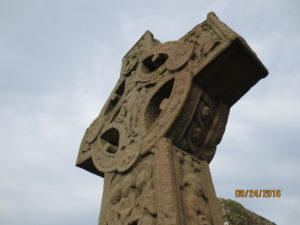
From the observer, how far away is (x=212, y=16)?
272 centimetres

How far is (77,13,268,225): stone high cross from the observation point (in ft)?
6.99

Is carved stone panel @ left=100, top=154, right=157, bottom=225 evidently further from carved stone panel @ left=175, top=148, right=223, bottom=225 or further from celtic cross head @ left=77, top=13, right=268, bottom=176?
carved stone panel @ left=175, top=148, right=223, bottom=225

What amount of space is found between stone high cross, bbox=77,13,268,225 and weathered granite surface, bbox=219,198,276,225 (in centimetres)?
105

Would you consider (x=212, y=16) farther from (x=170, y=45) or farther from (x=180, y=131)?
(x=180, y=131)

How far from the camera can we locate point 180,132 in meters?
2.43

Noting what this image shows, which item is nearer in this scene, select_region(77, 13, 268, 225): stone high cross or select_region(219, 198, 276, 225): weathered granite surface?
select_region(77, 13, 268, 225): stone high cross

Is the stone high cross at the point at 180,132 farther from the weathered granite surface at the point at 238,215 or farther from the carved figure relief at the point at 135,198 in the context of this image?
the weathered granite surface at the point at 238,215

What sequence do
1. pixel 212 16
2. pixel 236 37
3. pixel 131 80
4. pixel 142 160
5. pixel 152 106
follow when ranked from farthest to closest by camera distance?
pixel 131 80
pixel 152 106
pixel 212 16
pixel 142 160
pixel 236 37

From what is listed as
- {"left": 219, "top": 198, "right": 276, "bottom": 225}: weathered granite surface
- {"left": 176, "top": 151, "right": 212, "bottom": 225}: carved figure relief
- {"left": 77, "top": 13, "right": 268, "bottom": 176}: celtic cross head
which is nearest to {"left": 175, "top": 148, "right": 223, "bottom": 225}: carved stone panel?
{"left": 176, "top": 151, "right": 212, "bottom": 225}: carved figure relief

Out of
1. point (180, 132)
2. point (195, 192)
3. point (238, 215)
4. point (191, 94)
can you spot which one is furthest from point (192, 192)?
point (238, 215)

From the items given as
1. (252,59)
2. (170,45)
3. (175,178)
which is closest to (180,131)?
(175,178)

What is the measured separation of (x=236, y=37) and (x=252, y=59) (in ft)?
0.90

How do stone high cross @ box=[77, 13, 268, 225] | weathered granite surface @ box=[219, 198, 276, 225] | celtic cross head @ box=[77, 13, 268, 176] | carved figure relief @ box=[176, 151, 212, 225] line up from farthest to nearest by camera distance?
weathered granite surface @ box=[219, 198, 276, 225], celtic cross head @ box=[77, 13, 268, 176], stone high cross @ box=[77, 13, 268, 225], carved figure relief @ box=[176, 151, 212, 225]

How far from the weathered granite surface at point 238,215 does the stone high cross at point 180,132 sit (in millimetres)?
1053
